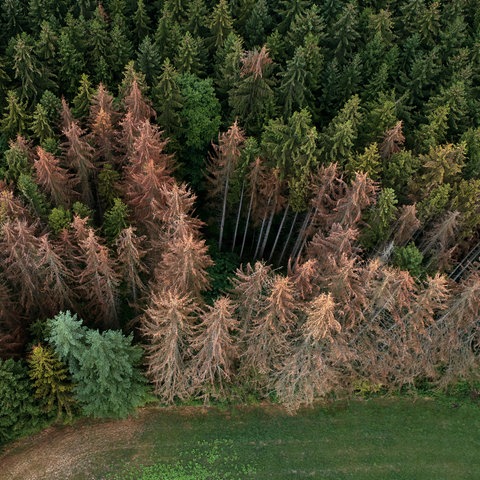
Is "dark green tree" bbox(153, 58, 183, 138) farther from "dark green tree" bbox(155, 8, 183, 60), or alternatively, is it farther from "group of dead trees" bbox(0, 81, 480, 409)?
"dark green tree" bbox(155, 8, 183, 60)

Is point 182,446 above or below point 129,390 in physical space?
below

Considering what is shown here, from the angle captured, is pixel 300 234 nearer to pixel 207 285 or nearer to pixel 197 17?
pixel 207 285

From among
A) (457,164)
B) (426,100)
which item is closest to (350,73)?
(426,100)

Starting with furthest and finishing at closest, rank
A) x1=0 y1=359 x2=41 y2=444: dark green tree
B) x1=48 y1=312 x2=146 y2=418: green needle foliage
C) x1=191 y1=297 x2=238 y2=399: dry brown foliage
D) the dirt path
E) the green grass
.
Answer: the green grass → the dirt path → x1=0 y1=359 x2=41 y2=444: dark green tree → x1=48 y1=312 x2=146 y2=418: green needle foliage → x1=191 y1=297 x2=238 y2=399: dry brown foliage

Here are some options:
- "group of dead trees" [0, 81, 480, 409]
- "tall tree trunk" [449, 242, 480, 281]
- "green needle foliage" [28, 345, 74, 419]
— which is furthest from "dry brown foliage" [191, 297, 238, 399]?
"tall tree trunk" [449, 242, 480, 281]

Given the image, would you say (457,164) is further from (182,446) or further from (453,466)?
(182,446)
